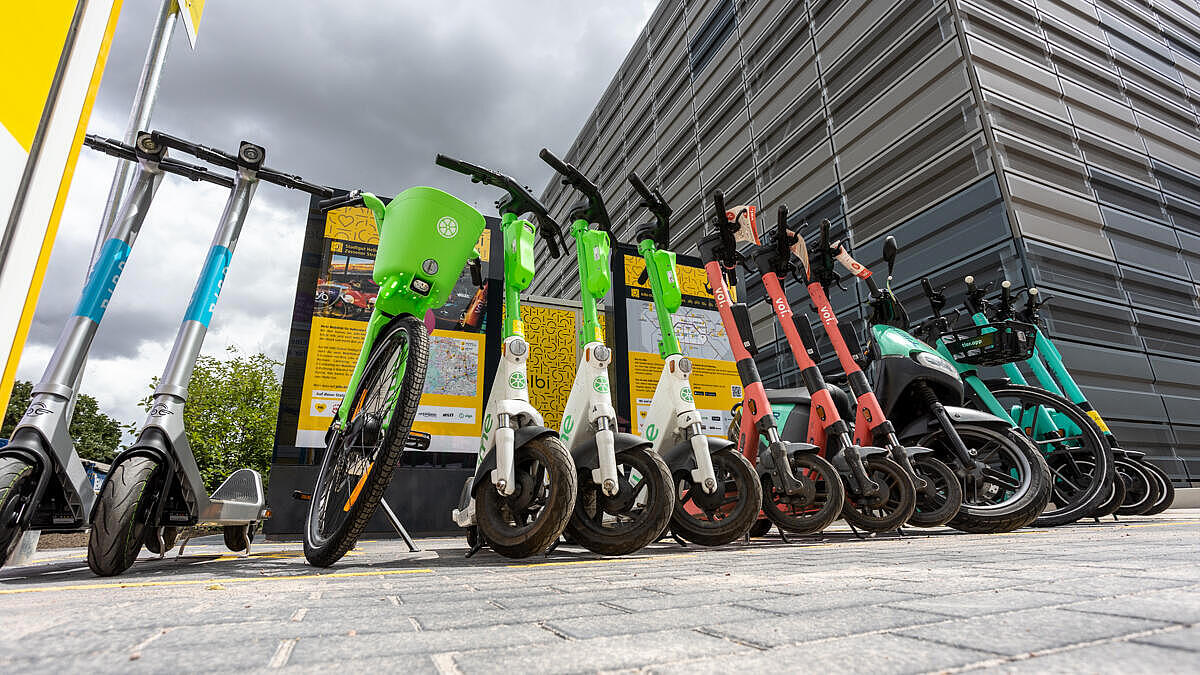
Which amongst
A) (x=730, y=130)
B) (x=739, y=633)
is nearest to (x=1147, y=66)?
(x=730, y=130)

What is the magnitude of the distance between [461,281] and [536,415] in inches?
169

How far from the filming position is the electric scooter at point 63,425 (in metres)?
1.94

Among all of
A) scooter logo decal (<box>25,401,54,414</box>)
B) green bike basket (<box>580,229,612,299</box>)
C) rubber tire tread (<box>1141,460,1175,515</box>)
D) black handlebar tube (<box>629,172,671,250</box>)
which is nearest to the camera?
scooter logo decal (<box>25,401,54,414</box>)

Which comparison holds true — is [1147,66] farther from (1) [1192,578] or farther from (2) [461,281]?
(1) [1192,578]

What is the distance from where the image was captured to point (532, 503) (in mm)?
2582

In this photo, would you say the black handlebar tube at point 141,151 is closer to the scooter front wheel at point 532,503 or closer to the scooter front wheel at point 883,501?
the scooter front wheel at point 532,503

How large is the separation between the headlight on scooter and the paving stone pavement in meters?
2.27

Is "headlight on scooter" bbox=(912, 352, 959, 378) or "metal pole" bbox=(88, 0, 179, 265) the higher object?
"metal pole" bbox=(88, 0, 179, 265)

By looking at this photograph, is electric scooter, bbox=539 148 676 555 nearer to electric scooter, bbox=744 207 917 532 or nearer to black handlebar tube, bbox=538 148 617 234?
black handlebar tube, bbox=538 148 617 234

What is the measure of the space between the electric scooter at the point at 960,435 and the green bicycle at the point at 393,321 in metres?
3.17

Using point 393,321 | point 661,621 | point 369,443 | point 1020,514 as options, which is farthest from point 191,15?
point 1020,514

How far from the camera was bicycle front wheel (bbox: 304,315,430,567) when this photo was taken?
7.00ft

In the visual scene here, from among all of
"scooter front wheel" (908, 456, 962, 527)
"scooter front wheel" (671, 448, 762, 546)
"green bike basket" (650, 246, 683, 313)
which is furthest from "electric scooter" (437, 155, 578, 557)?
"scooter front wheel" (908, 456, 962, 527)

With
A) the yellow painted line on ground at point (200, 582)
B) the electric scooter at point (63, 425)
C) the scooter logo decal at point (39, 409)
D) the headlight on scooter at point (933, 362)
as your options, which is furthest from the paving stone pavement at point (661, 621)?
the headlight on scooter at point (933, 362)
